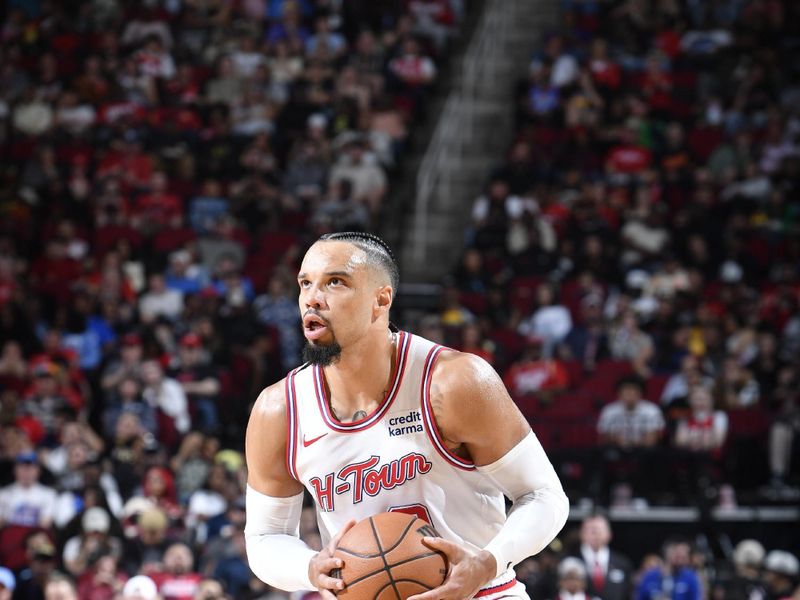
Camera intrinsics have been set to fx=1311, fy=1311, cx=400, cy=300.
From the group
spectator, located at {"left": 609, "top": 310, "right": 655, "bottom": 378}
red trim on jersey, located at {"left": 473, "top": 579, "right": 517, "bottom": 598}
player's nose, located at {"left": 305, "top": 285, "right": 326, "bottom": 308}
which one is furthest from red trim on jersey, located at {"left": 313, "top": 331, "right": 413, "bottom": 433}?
spectator, located at {"left": 609, "top": 310, "right": 655, "bottom": 378}

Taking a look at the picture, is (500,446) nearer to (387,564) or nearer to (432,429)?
(432,429)

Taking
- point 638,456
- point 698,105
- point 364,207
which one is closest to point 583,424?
point 638,456

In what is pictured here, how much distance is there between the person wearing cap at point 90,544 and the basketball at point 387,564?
19.6 ft

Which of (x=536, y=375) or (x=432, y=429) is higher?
(x=432, y=429)

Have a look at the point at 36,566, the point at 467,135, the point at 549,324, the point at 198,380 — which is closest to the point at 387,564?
the point at 36,566

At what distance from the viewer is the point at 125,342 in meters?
12.1

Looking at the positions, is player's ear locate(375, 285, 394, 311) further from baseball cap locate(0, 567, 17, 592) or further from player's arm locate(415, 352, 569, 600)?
baseball cap locate(0, 567, 17, 592)

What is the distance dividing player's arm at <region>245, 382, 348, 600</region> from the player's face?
0.34 metres

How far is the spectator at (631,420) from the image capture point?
10836 millimetres

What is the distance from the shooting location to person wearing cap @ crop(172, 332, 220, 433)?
11539mm

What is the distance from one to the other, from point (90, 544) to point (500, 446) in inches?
243

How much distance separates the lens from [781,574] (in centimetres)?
981

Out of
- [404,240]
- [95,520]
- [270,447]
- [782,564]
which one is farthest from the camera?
[404,240]

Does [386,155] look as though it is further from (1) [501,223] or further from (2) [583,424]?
(2) [583,424]
